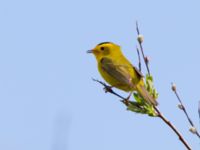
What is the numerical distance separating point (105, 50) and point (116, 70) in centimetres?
137

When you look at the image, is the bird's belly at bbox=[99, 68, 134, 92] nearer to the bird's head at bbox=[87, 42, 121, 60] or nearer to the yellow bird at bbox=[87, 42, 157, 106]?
the yellow bird at bbox=[87, 42, 157, 106]

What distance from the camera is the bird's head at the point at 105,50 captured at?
328 inches

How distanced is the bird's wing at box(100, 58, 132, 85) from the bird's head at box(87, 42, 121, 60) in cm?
42

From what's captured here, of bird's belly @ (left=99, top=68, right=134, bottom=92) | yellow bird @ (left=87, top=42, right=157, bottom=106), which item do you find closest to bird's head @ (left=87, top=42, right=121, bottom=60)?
yellow bird @ (left=87, top=42, right=157, bottom=106)

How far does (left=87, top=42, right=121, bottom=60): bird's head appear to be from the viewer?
834 centimetres

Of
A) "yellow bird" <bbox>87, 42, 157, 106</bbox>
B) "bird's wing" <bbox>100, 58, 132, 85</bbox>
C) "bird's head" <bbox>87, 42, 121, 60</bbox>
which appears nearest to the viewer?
"yellow bird" <bbox>87, 42, 157, 106</bbox>

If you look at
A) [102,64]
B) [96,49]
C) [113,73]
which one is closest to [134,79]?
[113,73]

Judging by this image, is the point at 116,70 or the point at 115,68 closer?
the point at 116,70

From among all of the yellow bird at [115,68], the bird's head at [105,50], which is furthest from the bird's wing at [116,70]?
the bird's head at [105,50]

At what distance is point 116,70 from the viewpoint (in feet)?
23.5

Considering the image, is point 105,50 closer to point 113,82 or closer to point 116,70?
point 116,70

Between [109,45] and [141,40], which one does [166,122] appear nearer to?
[141,40]

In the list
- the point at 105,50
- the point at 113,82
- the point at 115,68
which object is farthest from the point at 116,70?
the point at 105,50

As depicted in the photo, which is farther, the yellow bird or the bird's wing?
the bird's wing
